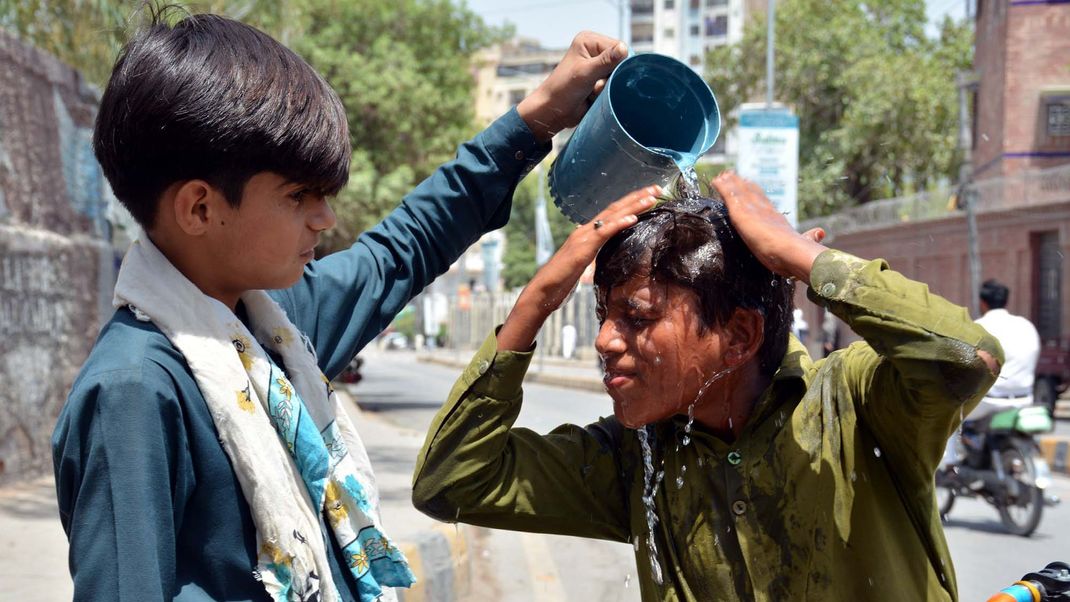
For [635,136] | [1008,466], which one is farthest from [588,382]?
[635,136]

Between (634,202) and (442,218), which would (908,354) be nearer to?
(634,202)

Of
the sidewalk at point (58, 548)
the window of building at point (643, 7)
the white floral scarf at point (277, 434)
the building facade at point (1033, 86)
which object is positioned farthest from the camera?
the window of building at point (643, 7)

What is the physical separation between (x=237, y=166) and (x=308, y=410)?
40cm

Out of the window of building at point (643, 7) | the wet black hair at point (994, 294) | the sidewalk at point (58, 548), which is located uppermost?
the window of building at point (643, 7)

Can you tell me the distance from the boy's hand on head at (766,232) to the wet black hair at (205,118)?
62 centimetres

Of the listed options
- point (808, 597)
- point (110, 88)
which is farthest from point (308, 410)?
point (808, 597)

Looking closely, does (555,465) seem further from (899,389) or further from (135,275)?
(135,275)

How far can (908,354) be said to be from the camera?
1555 millimetres

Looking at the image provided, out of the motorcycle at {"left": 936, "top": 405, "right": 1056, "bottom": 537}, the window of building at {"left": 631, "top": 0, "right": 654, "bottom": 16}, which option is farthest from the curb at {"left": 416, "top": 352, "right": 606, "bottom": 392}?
the window of building at {"left": 631, "top": 0, "right": 654, "bottom": 16}

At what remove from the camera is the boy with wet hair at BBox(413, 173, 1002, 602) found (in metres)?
1.67

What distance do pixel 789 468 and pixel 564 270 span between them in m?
0.48

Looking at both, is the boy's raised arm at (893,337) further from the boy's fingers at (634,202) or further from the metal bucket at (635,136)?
the metal bucket at (635,136)

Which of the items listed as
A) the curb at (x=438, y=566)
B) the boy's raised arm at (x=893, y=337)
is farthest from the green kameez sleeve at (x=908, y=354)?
the curb at (x=438, y=566)

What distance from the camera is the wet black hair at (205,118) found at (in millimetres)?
1569
